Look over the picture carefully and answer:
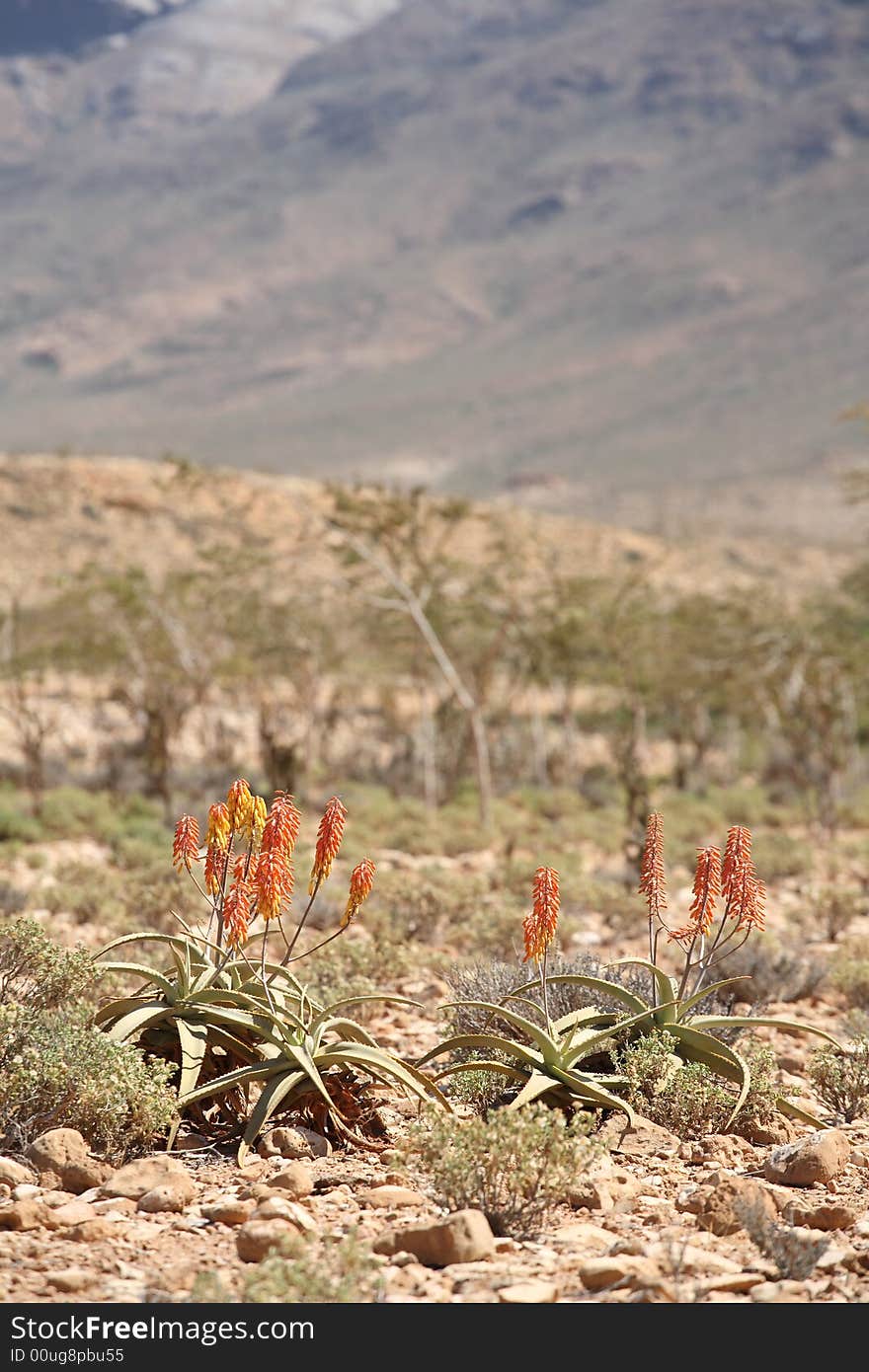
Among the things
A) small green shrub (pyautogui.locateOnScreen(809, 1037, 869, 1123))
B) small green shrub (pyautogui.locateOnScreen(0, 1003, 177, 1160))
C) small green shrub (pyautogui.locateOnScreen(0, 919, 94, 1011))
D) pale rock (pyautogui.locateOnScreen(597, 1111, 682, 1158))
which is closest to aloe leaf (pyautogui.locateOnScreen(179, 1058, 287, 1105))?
small green shrub (pyautogui.locateOnScreen(0, 1003, 177, 1160))

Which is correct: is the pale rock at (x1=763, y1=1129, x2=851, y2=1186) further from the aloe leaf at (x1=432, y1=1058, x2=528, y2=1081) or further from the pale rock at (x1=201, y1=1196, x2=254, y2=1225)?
the pale rock at (x1=201, y1=1196, x2=254, y2=1225)

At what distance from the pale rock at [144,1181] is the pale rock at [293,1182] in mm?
301

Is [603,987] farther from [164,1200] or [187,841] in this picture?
[164,1200]

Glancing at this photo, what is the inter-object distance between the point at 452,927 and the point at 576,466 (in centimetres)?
15795

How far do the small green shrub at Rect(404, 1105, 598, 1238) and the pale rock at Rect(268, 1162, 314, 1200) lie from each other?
459 millimetres

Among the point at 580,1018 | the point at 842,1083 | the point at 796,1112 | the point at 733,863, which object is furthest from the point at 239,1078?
the point at 842,1083

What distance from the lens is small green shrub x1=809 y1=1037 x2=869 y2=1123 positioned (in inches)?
236

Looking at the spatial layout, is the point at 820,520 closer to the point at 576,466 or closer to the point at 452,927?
the point at 576,466

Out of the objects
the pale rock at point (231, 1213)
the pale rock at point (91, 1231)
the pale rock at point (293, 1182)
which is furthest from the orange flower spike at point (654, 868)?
the pale rock at point (91, 1231)

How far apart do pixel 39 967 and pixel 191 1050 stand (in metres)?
1.07

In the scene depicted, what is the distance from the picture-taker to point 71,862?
41.0ft

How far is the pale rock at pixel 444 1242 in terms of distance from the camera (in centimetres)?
407

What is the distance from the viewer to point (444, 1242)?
407 centimetres
